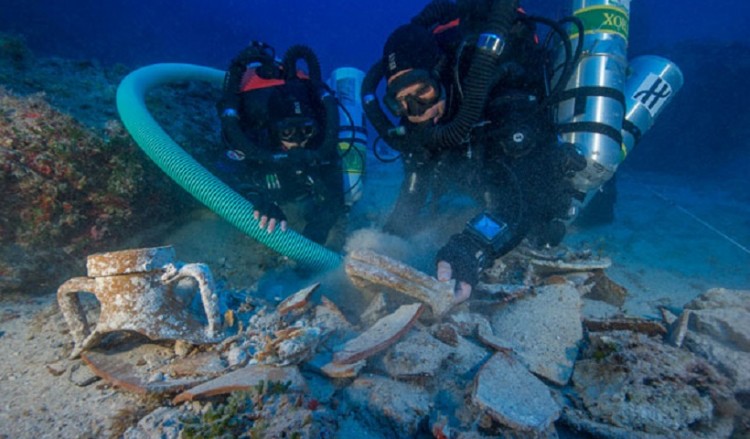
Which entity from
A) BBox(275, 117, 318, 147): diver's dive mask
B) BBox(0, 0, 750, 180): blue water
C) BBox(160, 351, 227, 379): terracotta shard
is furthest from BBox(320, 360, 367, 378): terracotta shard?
BBox(0, 0, 750, 180): blue water

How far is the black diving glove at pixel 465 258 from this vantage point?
3.15 meters

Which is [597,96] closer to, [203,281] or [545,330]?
[545,330]

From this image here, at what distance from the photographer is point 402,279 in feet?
9.59

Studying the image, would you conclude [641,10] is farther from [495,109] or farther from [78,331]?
[78,331]

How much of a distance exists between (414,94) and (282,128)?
1972 mm

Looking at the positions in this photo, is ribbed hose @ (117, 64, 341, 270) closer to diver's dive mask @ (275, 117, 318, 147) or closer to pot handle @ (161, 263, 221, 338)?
diver's dive mask @ (275, 117, 318, 147)

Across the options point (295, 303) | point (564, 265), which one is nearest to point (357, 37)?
point (564, 265)

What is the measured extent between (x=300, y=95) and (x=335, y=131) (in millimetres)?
795

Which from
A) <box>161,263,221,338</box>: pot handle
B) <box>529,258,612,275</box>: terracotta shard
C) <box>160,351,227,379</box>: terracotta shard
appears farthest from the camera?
<box>529,258,612,275</box>: terracotta shard

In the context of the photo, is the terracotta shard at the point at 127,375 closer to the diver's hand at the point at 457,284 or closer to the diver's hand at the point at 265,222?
the diver's hand at the point at 265,222

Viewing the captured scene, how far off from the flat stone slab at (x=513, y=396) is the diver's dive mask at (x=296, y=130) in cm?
371

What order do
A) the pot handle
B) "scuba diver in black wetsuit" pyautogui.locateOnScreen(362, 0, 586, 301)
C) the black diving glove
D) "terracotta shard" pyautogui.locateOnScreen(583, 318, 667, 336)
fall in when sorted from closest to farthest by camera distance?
the pot handle < "terracotta shard" pyautogui.locateOnScreen(583, 318, 667, 336) < the black diving glove < "scuba diver in black wetsuit" pyautogui.locateOnScreen(362, 0, 586, 301)

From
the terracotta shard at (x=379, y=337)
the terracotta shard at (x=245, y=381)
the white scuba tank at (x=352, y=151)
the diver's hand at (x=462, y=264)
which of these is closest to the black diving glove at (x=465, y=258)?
the diver's hand at (x=462, y=264)

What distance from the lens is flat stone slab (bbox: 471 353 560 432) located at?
185cm
